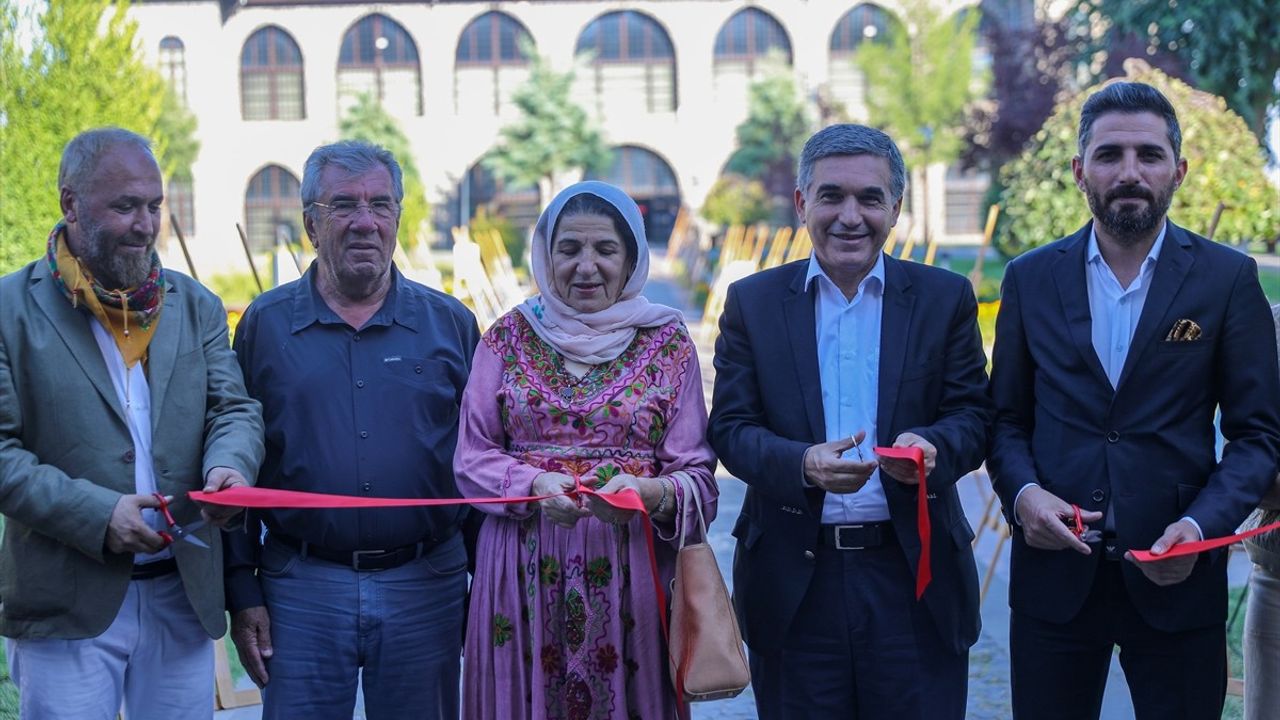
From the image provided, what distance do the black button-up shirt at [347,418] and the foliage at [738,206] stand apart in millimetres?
32883

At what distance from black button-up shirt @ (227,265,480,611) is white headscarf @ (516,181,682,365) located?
40 cm

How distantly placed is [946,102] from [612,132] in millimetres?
15133

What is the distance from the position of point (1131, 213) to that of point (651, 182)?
47.8m

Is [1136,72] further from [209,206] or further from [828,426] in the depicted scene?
[209,206]

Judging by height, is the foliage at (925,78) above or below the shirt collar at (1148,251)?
above

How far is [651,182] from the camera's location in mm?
50688

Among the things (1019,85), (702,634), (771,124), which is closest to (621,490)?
(702,634)

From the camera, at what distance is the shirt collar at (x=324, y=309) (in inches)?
144

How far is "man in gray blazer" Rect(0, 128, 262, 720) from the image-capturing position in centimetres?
318

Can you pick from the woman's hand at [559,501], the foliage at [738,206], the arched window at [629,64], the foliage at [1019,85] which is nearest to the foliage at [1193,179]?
the woman's hand at [559,501]

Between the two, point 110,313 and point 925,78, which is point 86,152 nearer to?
point 110,313

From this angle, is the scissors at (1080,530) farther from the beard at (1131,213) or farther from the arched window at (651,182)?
the arched window at (651,182)

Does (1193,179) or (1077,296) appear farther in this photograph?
(1193,179)

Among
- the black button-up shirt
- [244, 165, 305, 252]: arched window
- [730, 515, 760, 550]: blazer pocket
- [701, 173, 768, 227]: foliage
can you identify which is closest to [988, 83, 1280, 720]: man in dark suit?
[730, 515, 760, 550]: blazer pocket
